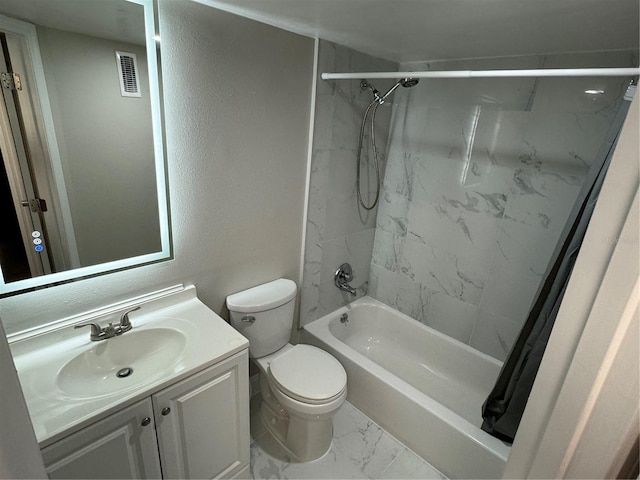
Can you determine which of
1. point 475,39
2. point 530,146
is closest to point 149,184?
point 475,39

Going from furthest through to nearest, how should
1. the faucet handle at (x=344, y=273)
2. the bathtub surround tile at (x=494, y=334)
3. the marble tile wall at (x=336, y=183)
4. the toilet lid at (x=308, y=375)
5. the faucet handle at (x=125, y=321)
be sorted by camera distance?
1. the faucet handle at (x=344, y=273)
2. the bathtub surround tile at (x=494, y=334)
3. the marble tile wall at (x=336, y=183)
4. the toilet lid at (x=308, y=375)
5. the faucet handle at (x=125, y=321)

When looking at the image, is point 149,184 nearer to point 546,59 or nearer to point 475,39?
point 475,39

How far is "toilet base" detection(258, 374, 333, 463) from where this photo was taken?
1723 millimetres

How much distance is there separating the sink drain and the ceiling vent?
107cm

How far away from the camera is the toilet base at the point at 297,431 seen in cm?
172

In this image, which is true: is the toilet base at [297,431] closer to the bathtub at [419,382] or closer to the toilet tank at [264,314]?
the toilet tank at [264,314]

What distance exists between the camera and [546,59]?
1.71m

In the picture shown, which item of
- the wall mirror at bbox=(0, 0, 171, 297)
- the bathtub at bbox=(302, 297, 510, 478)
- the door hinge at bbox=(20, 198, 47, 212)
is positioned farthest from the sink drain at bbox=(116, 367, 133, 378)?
the bathtub at bbox=(302, 297, 510, 478)

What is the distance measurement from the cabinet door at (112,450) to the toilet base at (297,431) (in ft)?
2.37

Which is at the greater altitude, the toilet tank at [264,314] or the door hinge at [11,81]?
the door hinge at [11,81]

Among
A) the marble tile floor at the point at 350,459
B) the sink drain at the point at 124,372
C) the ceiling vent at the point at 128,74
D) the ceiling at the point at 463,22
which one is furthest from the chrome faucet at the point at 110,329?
the ceiling at the point at 463,22

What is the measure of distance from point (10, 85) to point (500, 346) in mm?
2642

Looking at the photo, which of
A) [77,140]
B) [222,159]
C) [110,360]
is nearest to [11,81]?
[77,140]

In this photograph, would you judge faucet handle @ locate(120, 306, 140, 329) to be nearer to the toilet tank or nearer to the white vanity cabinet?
the white vanity cabinet
